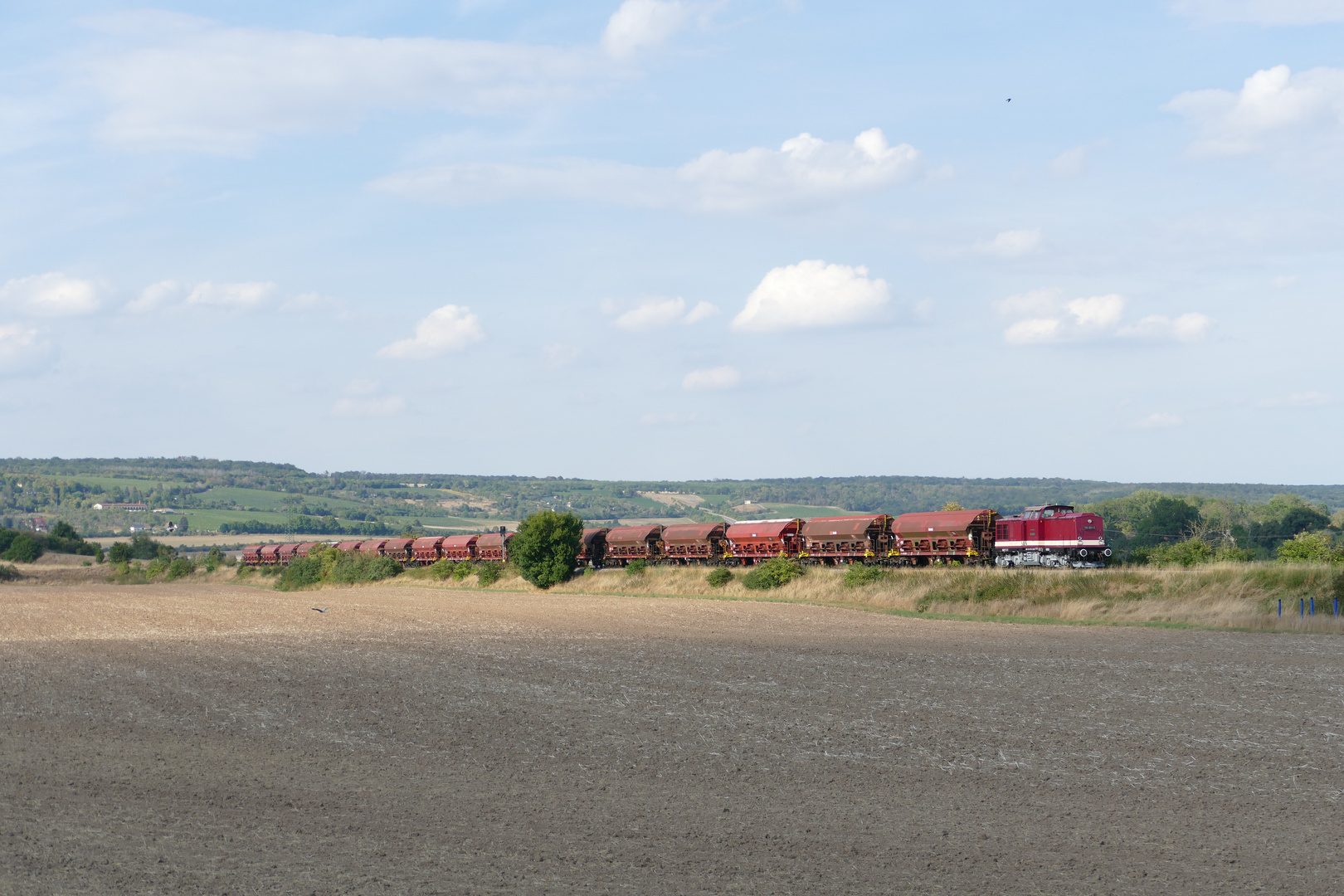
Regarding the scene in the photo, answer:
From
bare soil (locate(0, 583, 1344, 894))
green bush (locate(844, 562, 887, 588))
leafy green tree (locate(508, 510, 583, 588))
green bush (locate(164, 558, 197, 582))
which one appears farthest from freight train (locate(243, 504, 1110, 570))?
green bush (locate(164, 558, 197, 582))

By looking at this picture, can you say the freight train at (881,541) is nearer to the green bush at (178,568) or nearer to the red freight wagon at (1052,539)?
the red freight wagon at (1052,539)

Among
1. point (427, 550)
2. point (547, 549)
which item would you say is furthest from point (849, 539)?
point (427, 550)

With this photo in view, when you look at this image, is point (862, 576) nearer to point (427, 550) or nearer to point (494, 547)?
point (494, 547)

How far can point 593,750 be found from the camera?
61.3ft

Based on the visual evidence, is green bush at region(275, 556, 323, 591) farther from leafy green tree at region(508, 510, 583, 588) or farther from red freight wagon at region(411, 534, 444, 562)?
leafy green tree at region(508, 510, 583, 588)

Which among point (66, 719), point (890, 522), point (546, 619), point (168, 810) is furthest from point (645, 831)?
point (890, 522)

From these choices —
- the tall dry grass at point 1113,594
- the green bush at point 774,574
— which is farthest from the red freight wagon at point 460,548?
the tall dry grass at point 1113,594

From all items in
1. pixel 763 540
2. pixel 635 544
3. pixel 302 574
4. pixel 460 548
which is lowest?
pixel 302 574

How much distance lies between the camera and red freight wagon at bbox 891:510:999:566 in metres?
55.3

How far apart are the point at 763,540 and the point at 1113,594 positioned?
25803mm

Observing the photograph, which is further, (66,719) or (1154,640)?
(1154,640)

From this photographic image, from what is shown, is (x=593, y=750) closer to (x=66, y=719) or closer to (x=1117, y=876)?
(x=1117, y=876)

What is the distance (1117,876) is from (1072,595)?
3449 cm

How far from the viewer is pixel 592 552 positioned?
3083 inches
